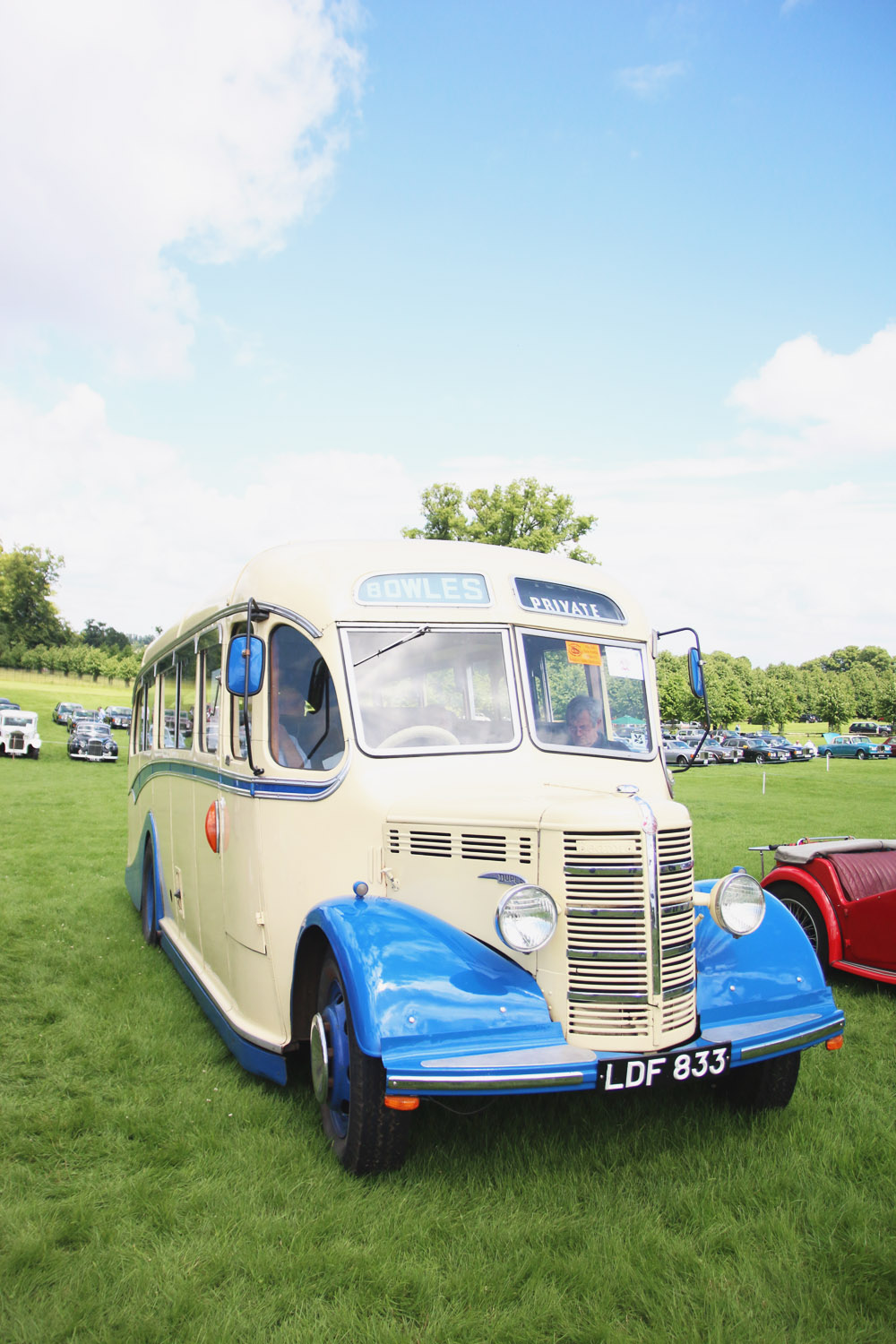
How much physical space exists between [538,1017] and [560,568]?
265cm

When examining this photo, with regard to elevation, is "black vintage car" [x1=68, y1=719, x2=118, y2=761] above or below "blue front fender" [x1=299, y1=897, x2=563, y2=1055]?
above

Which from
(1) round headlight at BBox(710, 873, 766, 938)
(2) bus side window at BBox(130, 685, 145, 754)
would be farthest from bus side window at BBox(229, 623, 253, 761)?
(2) bus side window at BBox(130, 685, 145, 754)

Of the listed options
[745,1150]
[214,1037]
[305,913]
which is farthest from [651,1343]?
[214,1037]

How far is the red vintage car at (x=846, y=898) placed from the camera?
661 cm

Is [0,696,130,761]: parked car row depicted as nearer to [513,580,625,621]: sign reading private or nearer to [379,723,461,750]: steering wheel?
[513,580,625,621]: sign reading private

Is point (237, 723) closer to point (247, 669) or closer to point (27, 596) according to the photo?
point (247, 669)

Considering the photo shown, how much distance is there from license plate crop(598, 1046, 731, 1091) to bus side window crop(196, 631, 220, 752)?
10.5ft

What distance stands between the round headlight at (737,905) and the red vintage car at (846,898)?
229 centimetres

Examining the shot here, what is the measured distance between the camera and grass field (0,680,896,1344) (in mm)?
3098

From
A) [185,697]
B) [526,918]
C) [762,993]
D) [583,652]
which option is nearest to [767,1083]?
[762,993]

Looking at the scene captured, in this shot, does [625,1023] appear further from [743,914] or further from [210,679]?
[210,679]

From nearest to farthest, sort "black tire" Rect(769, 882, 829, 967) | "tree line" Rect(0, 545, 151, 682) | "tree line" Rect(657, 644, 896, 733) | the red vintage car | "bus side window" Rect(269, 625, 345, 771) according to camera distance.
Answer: "bus side window" Rect(269, 625, 345, 771) → the red vintage car → "black tire" Rect(769, 882, 829, 967) → "tree line" Rect(657, 644, 896, 733) → "tree line" Rect(0, 545, 151, 682)

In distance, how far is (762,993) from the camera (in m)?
4.28

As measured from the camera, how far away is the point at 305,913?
14.8 ft
